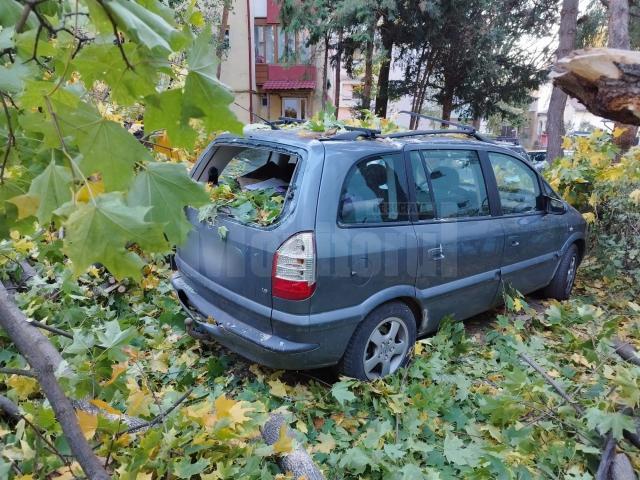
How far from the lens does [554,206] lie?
4.73 m

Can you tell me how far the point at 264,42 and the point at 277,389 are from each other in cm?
2565

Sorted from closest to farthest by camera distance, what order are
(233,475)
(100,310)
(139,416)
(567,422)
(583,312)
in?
(233,475) → (139,416) → (567,422) → (583,312) → (100,310)

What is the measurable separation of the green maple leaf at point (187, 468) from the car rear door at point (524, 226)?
320 cm

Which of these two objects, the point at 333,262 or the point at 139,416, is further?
the point at 333,262

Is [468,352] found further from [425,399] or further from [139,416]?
[139,416]

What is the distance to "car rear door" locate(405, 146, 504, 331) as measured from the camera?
3.46 meters

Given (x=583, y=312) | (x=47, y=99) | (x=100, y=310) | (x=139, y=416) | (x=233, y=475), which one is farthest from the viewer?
(x=100, y=310)

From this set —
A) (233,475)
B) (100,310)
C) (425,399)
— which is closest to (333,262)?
(425,399)

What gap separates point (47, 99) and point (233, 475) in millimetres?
1632

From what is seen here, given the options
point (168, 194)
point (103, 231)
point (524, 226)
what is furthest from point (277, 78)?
point (103, 231)

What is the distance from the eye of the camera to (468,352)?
12.6 ft

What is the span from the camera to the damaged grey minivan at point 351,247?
9.46ft

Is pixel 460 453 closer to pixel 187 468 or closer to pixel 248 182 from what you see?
pixel 187 468

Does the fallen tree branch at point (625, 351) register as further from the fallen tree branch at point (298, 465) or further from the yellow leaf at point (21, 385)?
the yellow leaf at point (21, 385)
